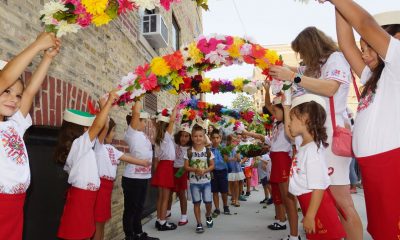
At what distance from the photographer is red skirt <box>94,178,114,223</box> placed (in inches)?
158

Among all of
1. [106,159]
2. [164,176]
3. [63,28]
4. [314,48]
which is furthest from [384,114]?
[164,176]

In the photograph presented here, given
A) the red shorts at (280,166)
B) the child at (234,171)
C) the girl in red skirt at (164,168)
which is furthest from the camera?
the child at (234,171)

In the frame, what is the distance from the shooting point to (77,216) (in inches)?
128

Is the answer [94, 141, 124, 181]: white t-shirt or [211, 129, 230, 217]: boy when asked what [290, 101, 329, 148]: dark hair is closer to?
[94, 141, 124, 181]: white t-shirt

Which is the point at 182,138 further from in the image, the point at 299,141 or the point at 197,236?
the point at 299,141

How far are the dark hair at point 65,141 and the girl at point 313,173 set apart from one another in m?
2.14

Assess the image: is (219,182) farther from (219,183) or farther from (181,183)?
(181,183)

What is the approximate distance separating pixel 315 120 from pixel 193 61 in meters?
2.15

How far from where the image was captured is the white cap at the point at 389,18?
1891 millimetres

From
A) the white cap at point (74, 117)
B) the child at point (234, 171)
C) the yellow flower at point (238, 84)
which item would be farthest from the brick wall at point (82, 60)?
the child at point (234, 171)

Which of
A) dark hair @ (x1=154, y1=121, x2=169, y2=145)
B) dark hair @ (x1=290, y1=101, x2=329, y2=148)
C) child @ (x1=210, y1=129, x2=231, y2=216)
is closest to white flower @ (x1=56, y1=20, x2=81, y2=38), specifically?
dark hair @ (x1=290, y1=101, x2=329, y2=148)

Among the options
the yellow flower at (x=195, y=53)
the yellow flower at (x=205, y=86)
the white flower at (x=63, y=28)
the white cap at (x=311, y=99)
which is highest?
the yellow flower at (x=205, y=86)

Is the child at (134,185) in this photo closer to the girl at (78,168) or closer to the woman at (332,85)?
the girl at (78,168)

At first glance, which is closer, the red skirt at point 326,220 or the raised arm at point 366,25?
the raised arm at point 366,25
